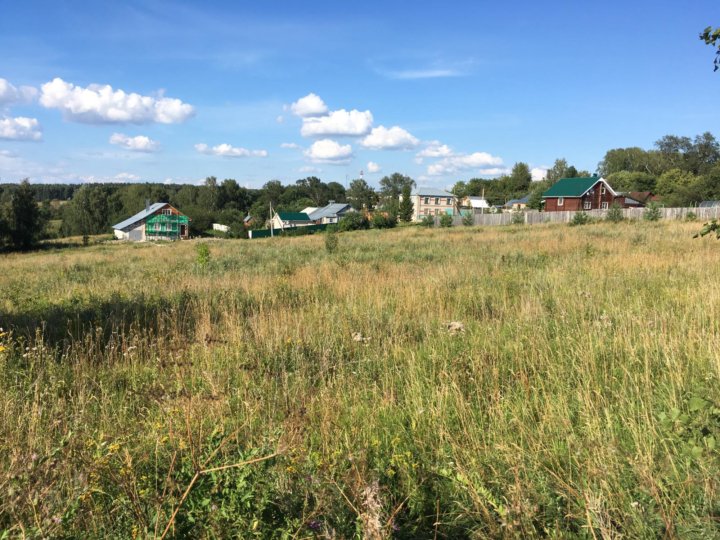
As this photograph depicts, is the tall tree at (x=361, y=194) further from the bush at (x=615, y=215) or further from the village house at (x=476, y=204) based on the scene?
the bush at (x=615, y=215)

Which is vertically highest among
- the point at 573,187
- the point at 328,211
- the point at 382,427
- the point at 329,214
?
the point at 573,187

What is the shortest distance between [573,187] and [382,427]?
6376 centimetres

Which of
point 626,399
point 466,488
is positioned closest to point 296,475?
point 466,488

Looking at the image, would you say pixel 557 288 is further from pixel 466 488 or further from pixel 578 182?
pixel 578 182

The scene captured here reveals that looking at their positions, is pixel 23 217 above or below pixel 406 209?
below

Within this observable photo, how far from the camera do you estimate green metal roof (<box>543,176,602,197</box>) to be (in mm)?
57303

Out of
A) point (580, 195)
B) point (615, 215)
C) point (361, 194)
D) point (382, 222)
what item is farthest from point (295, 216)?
point (615, 215)

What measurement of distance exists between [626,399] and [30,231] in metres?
65.2

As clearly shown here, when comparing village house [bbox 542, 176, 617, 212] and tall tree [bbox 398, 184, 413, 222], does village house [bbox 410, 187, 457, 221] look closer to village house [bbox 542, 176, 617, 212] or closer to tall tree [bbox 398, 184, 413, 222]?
tall tree [bbox 398, 184, 413, 222]

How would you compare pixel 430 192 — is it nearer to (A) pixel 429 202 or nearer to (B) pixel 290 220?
(A) pixel 429 202

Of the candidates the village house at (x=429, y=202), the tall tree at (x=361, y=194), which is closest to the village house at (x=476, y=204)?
the village house at (x=429, y=202)

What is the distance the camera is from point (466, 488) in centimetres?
224

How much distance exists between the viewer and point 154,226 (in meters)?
74.9

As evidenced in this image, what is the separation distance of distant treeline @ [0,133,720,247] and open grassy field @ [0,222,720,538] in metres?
70.9
